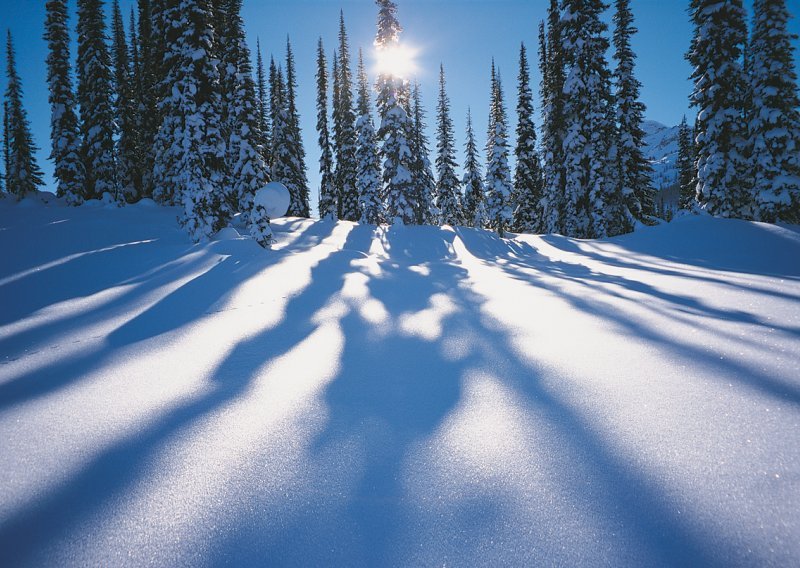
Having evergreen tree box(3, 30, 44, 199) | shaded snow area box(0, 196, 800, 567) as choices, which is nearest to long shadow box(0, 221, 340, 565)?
shaded snow area box(0, 196, 800, 567)

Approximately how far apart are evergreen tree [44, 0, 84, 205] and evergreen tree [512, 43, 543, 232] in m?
32.0

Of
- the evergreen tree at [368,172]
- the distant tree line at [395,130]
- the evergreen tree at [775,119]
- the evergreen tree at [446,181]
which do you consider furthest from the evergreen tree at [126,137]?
the evergreen tree at [775,119]

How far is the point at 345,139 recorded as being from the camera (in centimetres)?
3534

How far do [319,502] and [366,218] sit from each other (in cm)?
3010

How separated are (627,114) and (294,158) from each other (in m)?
27.5

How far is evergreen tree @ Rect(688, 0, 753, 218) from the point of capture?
15102 millimetres

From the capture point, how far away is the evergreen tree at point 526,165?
2922cm

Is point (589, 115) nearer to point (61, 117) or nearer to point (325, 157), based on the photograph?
point (325, 157)

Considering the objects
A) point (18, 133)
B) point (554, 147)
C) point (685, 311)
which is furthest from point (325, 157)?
point (685, 311)

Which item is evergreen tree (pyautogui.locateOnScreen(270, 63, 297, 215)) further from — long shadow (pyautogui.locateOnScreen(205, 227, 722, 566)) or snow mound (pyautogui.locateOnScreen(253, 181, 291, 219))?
long shadow (pyautogui.locateOnScreen(205, 227, 722, 566))

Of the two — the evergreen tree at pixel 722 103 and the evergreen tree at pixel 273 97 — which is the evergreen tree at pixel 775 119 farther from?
the evergreen tree at pixel 273 97

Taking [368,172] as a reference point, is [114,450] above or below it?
below

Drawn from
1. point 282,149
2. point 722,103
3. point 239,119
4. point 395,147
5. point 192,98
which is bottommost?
point 722,103

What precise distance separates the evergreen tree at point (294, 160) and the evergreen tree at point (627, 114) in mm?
26392
